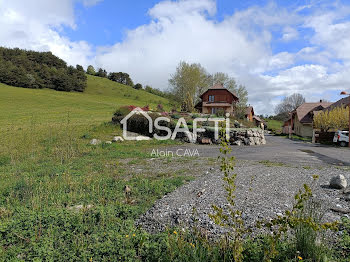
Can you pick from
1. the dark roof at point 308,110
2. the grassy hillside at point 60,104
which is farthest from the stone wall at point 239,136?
the dark roof at point 308,110

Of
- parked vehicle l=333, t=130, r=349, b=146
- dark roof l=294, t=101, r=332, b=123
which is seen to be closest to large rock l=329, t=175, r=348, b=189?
parked vehicle l=333, t=130, r=349, b=146

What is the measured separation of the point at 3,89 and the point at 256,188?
168 ft

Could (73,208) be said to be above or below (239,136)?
below

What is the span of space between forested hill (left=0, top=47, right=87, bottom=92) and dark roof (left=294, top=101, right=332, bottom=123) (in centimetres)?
4506

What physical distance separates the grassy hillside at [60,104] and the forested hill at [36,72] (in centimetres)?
258

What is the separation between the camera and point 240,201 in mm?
4094

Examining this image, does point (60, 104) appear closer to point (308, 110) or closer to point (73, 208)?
point (73, 208)

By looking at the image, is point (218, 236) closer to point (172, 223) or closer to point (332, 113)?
point (172, 223)

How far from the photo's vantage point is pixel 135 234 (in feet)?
10.6

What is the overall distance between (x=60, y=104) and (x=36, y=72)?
68.4 ft

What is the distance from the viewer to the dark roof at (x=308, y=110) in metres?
32.4

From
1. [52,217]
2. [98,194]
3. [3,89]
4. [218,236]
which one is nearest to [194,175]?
[98,194]

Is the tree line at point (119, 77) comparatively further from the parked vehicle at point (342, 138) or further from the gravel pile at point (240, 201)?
the gravel pile at point (240, 201)

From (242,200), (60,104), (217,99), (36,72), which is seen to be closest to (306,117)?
(217,99)
